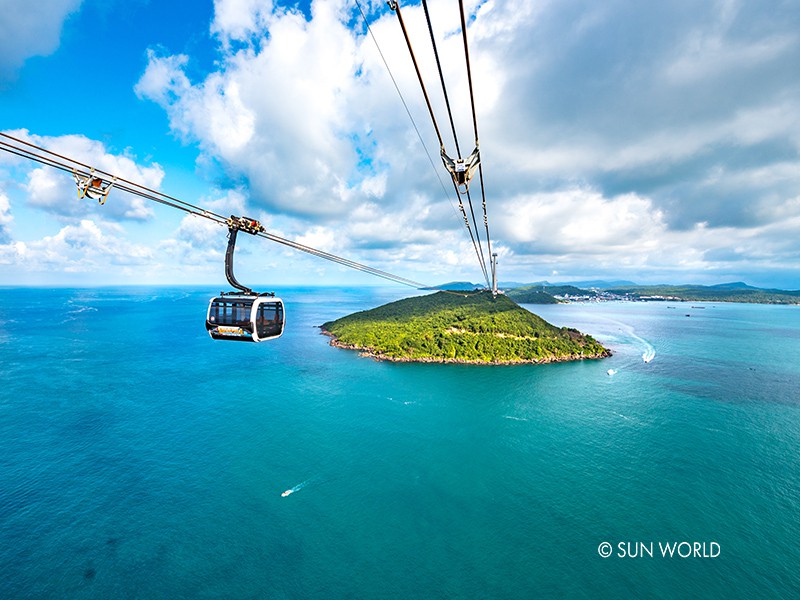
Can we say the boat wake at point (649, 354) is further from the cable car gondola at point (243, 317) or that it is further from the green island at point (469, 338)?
the cable car gondola at point (243, 317)

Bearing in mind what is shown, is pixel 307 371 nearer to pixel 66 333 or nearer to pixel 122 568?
pixel 122 568

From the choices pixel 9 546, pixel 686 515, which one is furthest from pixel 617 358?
pixel 9 546

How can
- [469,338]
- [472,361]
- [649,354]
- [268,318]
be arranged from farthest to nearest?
[649,354] → [469,338] → [472,361] → [268,318]

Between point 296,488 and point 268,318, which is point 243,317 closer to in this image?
point 268,318

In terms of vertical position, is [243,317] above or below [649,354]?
above

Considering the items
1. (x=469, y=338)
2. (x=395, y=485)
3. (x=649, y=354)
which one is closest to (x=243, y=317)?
(x=395, y=485)

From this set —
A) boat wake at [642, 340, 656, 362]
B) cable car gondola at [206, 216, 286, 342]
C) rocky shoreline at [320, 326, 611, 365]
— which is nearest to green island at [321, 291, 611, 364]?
rocky shoreline at [320, 326, 611, 365]
